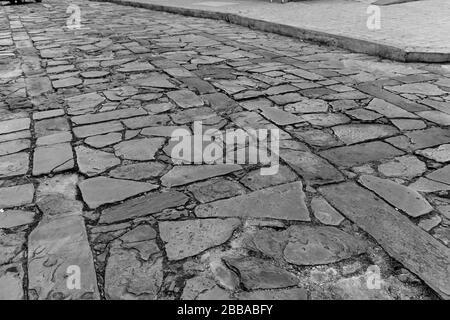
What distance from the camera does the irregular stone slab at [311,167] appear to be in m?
2.74

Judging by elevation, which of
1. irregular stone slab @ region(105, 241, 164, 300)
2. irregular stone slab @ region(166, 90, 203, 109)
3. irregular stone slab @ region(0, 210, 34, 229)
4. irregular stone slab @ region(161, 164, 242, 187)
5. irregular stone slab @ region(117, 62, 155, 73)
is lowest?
irregular stone slab @ region(105, 241, 164, 300)

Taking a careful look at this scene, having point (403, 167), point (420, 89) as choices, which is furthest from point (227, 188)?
point (420, 89)

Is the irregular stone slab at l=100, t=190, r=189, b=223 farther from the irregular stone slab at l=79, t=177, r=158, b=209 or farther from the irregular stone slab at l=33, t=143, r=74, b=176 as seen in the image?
the irregular stone slab at l=33, t=143, r=74, b=176

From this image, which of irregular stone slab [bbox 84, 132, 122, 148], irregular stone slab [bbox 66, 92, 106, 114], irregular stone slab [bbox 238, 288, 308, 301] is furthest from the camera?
irregular stone slab [bbox 66, 92, 106, 114]

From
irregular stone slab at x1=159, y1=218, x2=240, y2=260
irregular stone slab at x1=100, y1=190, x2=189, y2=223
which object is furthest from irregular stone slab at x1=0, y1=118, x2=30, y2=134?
irregular stone slab at x1=159, y1=218, x2=240, y2=260

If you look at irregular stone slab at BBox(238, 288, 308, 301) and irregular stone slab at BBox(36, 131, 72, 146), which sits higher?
irregular stone slab at BBox(36, 131, 72, 146)

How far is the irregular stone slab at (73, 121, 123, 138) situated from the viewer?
11.5 ft

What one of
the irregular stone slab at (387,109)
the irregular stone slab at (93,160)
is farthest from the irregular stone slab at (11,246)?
the irregular stone slab at (387,109)

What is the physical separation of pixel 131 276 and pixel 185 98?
8.85 ft

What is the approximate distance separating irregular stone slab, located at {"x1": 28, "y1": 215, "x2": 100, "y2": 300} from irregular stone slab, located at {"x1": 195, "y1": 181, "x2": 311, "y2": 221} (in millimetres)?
679

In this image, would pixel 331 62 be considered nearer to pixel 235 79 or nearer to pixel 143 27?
pixel 235 79

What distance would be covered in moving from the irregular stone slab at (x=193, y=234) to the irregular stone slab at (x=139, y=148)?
91 cm

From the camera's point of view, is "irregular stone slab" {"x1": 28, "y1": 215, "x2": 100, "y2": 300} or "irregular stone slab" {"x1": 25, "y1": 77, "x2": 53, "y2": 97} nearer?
"irregular stone slab" {"x1": 28, "y1": 215, "x2": 100, "y2": 300}

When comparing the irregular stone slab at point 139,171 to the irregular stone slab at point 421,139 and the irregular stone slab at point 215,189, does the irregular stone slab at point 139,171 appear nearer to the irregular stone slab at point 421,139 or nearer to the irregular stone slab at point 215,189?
the irregular stone slab at point 215,189
